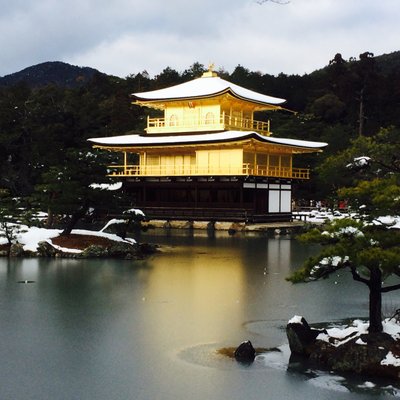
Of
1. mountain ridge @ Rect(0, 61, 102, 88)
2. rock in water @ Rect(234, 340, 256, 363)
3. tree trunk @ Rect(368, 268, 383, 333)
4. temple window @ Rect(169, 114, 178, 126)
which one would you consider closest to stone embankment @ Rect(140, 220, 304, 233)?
temple window @ Rect(169, 114, 178, 126)

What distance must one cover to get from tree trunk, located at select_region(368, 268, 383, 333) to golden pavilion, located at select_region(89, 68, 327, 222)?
83.7 ft

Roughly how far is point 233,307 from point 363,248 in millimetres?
4288

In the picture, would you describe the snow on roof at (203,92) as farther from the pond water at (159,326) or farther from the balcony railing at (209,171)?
the pond water at (159,326)

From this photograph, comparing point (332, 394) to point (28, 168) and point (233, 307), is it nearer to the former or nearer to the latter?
point (233, 307)

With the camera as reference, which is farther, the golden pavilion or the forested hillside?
the forested hillside

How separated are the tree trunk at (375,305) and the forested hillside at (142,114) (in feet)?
56.7

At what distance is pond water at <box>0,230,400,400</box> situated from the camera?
8.11m

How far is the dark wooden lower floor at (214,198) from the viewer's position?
36.7 m

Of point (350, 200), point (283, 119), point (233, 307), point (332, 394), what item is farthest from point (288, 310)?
point (283, 119)

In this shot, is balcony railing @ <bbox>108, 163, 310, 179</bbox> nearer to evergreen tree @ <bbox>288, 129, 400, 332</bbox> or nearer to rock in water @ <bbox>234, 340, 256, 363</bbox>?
evergreen tree @ <bbox>288, 129, 400, 332</bbox>

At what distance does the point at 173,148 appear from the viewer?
39.8m

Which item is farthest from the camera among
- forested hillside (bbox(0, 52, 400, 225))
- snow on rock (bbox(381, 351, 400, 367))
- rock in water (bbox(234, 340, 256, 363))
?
forested hillside (bbox(0, 52, 400, 225))

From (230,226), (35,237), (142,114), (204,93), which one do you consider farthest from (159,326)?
(142,114)

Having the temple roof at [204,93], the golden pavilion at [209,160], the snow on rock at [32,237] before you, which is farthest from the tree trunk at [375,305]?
the temple roof at [204,93]
